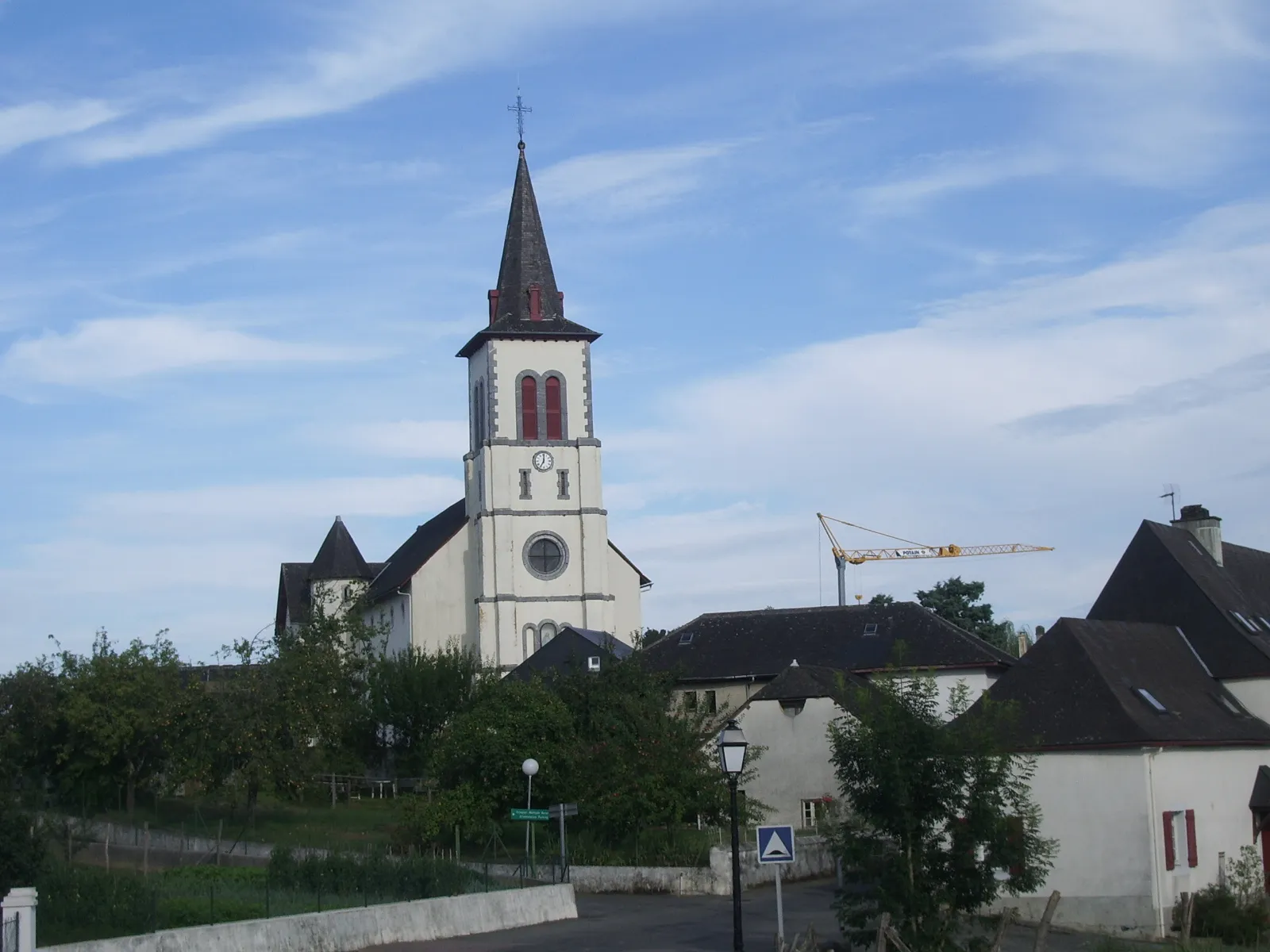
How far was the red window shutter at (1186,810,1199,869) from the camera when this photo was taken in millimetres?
32906

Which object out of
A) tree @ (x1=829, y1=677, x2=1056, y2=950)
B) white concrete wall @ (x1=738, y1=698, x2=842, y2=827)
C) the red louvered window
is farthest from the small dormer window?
the red louvered window

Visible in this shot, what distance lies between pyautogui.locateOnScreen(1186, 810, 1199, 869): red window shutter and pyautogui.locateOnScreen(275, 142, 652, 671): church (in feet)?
118

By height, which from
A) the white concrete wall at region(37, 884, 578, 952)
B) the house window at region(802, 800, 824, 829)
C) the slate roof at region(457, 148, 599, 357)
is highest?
the slate roof at region(457, 148, 599, 357)

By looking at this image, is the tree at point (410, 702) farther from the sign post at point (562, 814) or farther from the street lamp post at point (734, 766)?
the street lamp post at point (734, 766)

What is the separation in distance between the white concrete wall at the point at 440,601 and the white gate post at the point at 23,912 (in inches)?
1962

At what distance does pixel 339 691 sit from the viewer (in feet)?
152

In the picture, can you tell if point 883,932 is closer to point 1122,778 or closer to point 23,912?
point 23,912

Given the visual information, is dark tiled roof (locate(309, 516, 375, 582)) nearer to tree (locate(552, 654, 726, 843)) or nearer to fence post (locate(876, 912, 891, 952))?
tree (locate(552, 654, 726, 843))

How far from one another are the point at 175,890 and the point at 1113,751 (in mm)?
17995

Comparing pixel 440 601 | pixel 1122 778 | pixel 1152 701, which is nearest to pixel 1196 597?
pixel 1152 701

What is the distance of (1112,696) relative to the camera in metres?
33.6

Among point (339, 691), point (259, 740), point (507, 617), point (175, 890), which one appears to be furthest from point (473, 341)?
point (175, 890)

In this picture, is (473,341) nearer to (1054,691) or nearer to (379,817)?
(379,817)

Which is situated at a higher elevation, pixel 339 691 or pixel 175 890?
pixel 339 691
